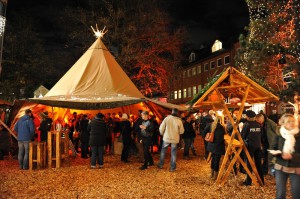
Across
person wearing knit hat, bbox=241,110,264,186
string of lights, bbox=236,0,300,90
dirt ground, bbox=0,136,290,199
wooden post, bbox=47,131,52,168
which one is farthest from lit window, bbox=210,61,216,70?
person wearing knit hat, bbox=241,110,264,186

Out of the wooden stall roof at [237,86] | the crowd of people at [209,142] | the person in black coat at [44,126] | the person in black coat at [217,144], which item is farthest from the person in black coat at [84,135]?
the person in black coat at [217,144]

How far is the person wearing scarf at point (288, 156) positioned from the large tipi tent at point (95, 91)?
19.5 feet

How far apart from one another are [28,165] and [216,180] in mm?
5637

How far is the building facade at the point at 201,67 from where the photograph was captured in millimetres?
35219

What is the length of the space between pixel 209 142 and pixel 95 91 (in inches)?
219

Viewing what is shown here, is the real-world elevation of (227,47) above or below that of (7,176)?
above

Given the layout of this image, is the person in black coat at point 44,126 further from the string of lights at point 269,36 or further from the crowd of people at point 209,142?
the string of lights at point 269,36

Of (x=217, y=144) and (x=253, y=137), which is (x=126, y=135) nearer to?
(x=217, y=144)

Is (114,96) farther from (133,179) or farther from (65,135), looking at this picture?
(133,179)

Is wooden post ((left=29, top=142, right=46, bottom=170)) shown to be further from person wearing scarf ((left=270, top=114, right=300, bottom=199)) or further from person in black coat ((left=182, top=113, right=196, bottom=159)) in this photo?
person wearing scarf ((left=270, top=114, right=300, bottom=199))

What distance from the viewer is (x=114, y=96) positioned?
11.2 meters

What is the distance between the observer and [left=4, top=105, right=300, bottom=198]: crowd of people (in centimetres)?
445

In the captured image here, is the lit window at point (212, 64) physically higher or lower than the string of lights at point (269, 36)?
higher

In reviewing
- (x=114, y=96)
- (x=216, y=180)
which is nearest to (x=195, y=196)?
(x=216, y=180)
